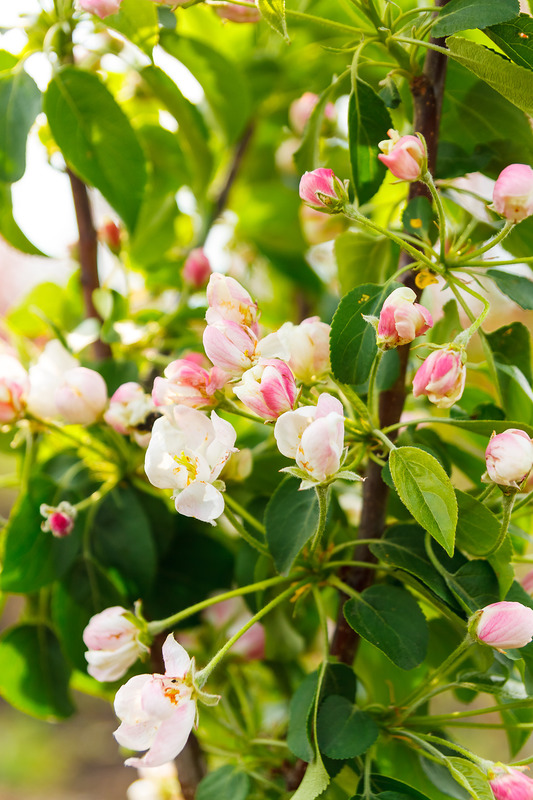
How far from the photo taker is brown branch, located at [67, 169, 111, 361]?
22.4 inches

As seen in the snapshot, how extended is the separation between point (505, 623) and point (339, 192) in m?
0.19

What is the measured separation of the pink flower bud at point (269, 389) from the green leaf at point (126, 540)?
195 millimetres

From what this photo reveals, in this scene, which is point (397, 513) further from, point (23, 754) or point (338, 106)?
point (23, 754)

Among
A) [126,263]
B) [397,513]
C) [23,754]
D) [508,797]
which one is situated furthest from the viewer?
[23,754]

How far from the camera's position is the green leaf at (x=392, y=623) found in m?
0.35

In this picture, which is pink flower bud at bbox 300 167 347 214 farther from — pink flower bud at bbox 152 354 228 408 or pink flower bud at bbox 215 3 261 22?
pink flower bud at bbox 215 3 261 22

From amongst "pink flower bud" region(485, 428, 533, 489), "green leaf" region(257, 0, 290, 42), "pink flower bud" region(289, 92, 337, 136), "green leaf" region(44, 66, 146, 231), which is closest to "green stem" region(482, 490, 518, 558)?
"pink flower bud" region(485, 428, 533, 489)

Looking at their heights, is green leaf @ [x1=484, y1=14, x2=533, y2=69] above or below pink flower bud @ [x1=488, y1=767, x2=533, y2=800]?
above

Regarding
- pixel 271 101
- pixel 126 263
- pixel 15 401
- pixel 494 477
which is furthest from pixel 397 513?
pixel 271 101

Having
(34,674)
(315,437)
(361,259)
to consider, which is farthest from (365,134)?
(34,674)

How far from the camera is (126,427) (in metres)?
0.44

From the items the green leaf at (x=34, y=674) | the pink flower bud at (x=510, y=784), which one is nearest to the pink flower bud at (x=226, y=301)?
the pink flower bud at (x=510, y=784)

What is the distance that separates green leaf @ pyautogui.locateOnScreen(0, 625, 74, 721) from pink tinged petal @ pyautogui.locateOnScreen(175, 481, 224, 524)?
0.94 feet

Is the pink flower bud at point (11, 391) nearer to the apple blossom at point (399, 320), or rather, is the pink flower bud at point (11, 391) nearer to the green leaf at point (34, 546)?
the green leaf at point (34, 546)
